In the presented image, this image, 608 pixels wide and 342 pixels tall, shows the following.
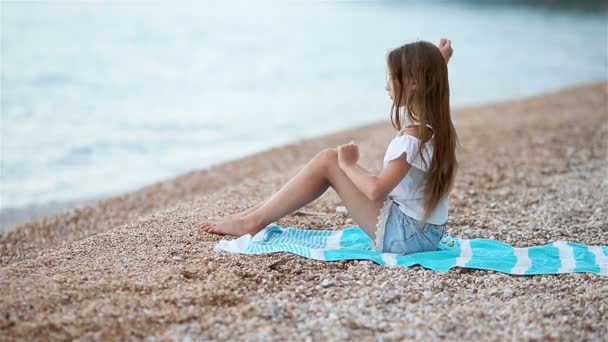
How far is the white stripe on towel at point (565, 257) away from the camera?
3738 millimetres

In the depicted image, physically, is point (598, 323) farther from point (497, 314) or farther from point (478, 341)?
point (478, 341)

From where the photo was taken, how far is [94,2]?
110 ft

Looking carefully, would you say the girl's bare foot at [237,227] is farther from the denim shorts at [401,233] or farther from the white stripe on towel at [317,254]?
the denim shorts at [401,233]

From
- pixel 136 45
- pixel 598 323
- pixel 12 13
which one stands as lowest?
pixel 598 323

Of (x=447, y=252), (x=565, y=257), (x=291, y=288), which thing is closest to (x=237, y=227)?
(x=291, y=288)

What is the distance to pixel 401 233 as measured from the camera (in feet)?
12.4

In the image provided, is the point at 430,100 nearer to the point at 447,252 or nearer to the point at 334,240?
the point at 447,252

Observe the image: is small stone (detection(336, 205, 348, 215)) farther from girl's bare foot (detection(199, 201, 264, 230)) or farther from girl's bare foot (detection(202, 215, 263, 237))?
girl's bare foot (detection(202, 215, 263, 237))

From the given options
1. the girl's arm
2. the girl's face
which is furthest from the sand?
the girl's face

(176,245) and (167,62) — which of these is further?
(167,62)

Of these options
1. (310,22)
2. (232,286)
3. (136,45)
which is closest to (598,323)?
(232,286)

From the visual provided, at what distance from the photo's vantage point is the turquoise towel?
374 centimetres

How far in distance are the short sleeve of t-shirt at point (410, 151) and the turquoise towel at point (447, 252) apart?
56 cm

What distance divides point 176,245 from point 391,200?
4.14ft
